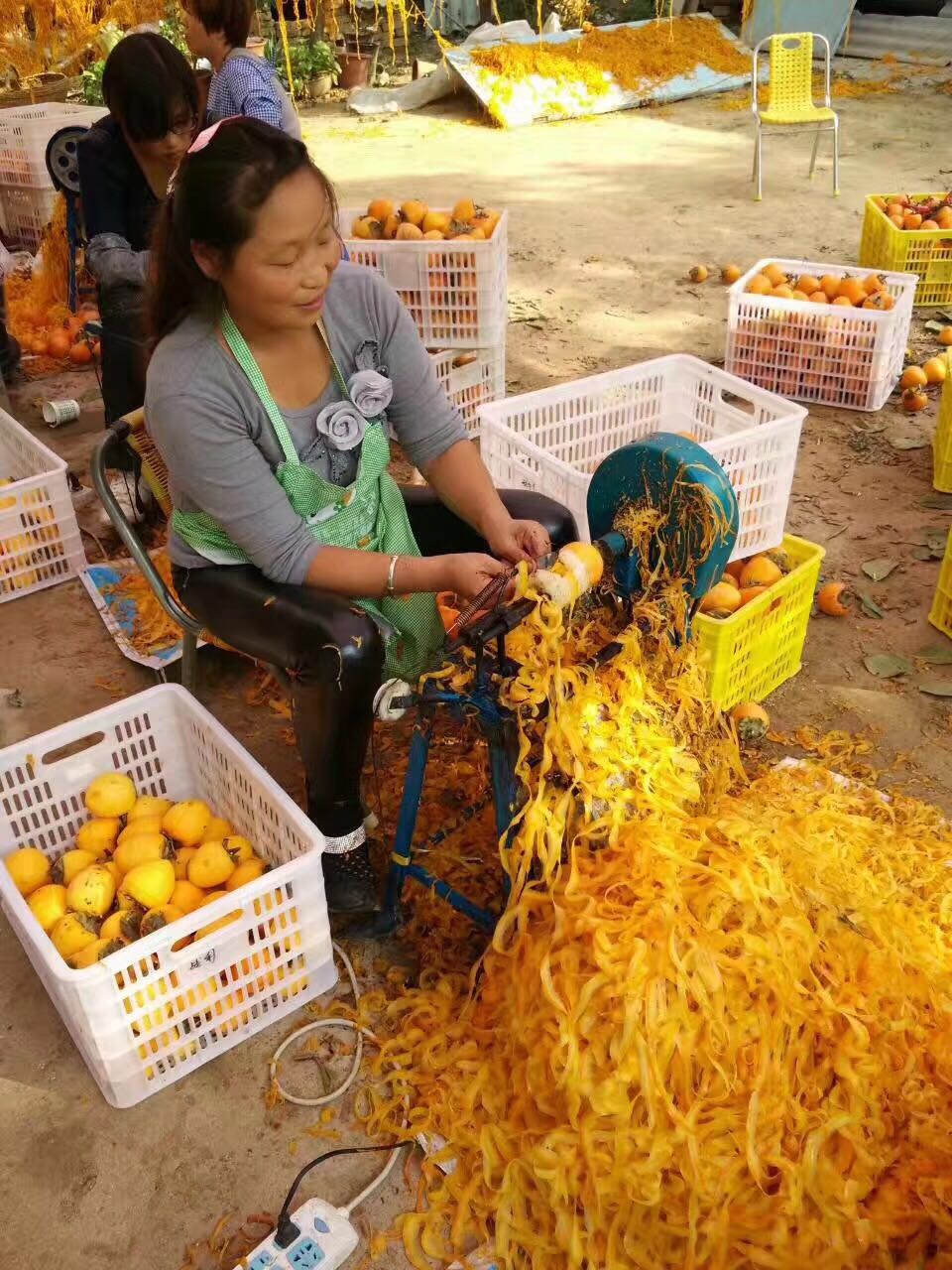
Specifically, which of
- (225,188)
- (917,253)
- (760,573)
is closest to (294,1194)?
(225,188)

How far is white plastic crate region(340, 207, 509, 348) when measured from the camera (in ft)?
14.8

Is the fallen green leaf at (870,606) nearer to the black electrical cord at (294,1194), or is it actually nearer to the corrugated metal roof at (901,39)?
the black electrical cord at (294,1194)

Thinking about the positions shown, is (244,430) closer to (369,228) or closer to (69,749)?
(69,749)

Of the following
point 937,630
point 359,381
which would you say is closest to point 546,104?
point 937,630

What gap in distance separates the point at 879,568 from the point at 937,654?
0.58 meters

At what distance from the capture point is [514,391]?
552 centimetres

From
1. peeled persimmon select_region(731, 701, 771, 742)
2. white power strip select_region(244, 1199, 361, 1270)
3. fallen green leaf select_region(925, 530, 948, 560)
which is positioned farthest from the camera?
fallen green leaf select_region(925, 530, 948, 560)

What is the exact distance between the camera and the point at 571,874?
2.04m

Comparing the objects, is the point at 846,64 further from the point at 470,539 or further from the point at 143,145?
the point at 470,539

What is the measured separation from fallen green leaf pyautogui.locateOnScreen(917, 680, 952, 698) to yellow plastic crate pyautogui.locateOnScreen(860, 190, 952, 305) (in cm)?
353

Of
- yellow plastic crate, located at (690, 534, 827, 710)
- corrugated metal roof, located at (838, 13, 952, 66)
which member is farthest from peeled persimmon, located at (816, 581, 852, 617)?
corrugated metal roof, located at (838, 13, 952, 66)

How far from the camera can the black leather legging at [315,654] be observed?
2297 mm

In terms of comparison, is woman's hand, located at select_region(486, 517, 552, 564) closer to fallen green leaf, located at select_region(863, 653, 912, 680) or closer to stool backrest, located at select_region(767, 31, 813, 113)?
fallen green leaf, located at select_region(863, 653, 912, 680)

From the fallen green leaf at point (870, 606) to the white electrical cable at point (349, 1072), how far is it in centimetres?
237
